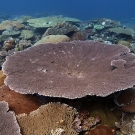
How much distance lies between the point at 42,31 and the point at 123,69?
9.99 metres

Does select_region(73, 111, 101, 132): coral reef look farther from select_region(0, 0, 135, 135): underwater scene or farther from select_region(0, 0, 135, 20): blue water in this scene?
select_region(0, 0, 135, 20): blue water

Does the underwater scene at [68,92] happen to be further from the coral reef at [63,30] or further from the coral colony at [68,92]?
the coral reef at [63,30]

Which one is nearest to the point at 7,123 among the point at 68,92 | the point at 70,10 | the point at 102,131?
the point at 68,92

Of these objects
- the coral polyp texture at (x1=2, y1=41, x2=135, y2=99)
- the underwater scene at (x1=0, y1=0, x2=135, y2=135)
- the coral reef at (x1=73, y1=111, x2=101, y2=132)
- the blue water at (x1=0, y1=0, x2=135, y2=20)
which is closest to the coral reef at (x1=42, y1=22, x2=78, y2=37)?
the coral polyp texture at (x1=2, y1=41, x2=135, y2=99)

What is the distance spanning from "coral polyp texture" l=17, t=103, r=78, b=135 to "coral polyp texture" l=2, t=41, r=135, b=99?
1.24 feet

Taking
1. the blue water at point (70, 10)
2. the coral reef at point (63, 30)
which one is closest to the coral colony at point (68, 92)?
the coral reef at point (63, 30)

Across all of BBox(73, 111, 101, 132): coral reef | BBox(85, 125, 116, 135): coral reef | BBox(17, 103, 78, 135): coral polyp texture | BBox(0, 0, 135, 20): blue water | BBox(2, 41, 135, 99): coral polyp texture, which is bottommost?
BBox(0, 0, 135, 20): blue water

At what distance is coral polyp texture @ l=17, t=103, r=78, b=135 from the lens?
3.10 m

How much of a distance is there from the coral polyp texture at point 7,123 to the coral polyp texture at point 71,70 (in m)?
0.43

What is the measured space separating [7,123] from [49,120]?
0.71 m

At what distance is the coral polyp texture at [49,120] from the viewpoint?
10.2 ft

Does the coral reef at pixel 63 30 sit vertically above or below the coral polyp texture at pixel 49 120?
below

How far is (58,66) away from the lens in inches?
165

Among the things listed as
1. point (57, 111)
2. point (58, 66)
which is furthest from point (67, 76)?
point (57, 111)
